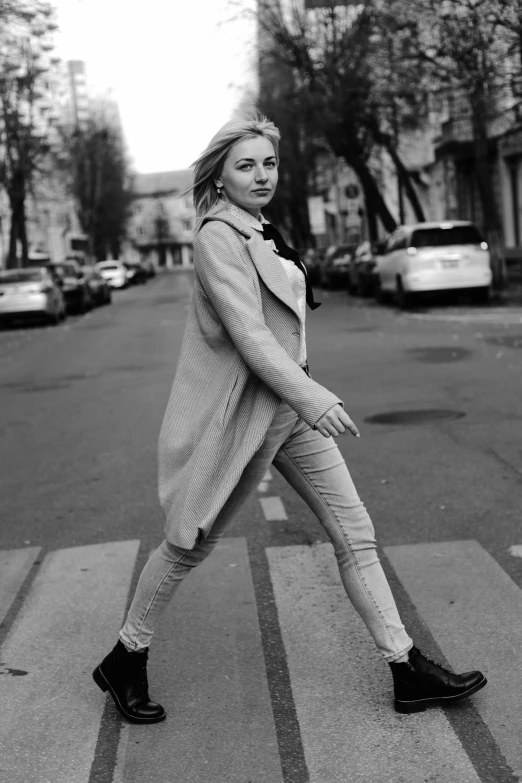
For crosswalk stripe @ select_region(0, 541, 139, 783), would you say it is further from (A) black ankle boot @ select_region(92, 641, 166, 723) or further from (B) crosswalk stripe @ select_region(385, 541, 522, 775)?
(B) crosswalk stripe @ select_region(385, 541, 522, 775)

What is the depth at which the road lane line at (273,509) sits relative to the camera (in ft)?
21.9

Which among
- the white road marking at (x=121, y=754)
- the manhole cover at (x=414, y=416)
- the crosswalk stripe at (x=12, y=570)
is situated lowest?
the white road marking at (x=121, y=754)

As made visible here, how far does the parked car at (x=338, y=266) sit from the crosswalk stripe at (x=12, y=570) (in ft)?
110

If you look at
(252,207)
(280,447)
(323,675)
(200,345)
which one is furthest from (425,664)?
(252,207)

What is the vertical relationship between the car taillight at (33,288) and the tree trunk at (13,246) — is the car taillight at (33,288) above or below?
below

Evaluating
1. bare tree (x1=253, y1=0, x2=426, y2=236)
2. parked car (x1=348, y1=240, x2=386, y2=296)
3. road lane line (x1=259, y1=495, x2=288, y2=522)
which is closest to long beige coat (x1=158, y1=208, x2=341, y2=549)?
road lane line (x1=259, y1=495, x2=288, y2=522)

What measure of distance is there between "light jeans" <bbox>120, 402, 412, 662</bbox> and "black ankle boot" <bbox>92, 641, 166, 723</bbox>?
2.6 inches

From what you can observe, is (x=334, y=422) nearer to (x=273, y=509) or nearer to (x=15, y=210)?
(x=273, y=509)

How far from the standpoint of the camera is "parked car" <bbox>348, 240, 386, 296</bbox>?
30.0 meters

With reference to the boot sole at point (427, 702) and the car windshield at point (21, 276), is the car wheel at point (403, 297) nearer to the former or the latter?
the car windshield at point (21, 276)

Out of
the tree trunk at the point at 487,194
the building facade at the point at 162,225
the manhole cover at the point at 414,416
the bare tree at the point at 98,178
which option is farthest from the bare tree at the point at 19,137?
the building facade at the point at 162,225

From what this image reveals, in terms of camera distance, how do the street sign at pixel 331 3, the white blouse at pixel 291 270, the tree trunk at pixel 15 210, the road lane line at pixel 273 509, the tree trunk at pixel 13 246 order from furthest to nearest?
the tree trunk at pixel 15 210
the tree trunk at pixel 13 246
the street sign at pixel 331 3
the road lane line at pixel 273 509
the white blouse at pixel 291 270

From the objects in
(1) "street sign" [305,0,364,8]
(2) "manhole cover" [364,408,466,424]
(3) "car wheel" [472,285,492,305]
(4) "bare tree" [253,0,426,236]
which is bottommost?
(2) "manhole cover" [364,408,466,424]

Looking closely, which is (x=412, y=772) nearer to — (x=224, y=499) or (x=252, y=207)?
(x=224, y=499)
